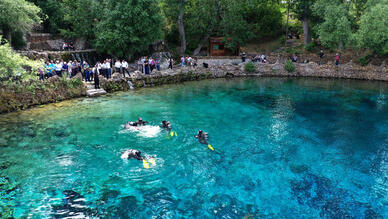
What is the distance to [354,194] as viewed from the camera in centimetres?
1184

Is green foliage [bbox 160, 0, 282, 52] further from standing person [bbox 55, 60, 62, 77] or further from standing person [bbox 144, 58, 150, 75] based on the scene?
standing person [bbox 55, 60, 62, 77]

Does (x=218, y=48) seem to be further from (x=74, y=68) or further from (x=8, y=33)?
(x=8, y=33)

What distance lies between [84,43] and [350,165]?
35.7m

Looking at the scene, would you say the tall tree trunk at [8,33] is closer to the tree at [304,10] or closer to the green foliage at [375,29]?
the tree at [304,10]

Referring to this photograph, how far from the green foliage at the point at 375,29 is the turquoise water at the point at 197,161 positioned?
1258cm

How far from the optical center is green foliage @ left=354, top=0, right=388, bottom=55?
32.7m

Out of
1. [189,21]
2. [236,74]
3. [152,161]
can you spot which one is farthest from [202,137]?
[189,21]

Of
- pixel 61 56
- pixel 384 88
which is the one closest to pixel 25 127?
pixel 61 56

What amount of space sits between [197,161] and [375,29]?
30.2m

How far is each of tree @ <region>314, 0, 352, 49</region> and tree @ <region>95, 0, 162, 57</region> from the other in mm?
20845

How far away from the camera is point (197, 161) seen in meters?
14.3

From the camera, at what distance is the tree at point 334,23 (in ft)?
119

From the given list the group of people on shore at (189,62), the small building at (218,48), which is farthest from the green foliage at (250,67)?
the small building at (218,48)

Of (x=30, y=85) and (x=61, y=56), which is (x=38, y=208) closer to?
(x=30, y=85)
